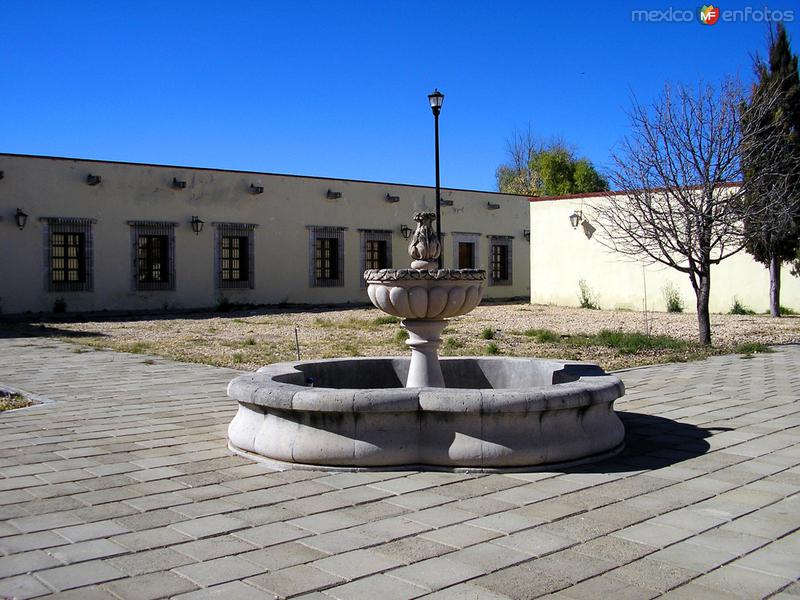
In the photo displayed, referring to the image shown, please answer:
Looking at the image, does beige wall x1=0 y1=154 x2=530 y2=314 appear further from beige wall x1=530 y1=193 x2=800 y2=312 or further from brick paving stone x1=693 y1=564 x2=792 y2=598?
brick paving stone x1=693 y1=564 x2=792 y2=598

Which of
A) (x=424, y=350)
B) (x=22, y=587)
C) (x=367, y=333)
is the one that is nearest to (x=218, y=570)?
(x=22, y=587)

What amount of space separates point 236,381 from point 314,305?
69.4 ft

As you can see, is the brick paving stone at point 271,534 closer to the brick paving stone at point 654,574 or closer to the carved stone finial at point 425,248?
the brick paving stone at point 654,574

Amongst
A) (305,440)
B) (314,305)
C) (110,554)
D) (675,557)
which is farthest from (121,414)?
(314,305)

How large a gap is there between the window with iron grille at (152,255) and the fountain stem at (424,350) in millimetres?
18417

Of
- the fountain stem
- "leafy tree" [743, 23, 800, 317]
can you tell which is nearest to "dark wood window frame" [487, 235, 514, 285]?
"leafy tree" [743, 23, 800, 317]

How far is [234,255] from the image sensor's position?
84.1 ft

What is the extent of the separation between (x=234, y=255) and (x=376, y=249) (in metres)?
5.69

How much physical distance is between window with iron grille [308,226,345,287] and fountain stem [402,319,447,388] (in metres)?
20.8

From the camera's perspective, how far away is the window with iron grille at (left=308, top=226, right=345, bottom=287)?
27.2m

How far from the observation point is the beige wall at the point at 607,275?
21188mm

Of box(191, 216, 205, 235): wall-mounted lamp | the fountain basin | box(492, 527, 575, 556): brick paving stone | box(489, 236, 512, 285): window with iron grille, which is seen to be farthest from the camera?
box(489, 236, 512, 285): window with iron grille

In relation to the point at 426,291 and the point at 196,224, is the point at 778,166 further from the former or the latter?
the point at 196,224

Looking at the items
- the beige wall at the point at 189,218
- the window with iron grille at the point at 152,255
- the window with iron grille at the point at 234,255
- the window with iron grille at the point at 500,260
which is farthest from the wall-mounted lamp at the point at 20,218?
the window with iron grille at the point at 500,260
